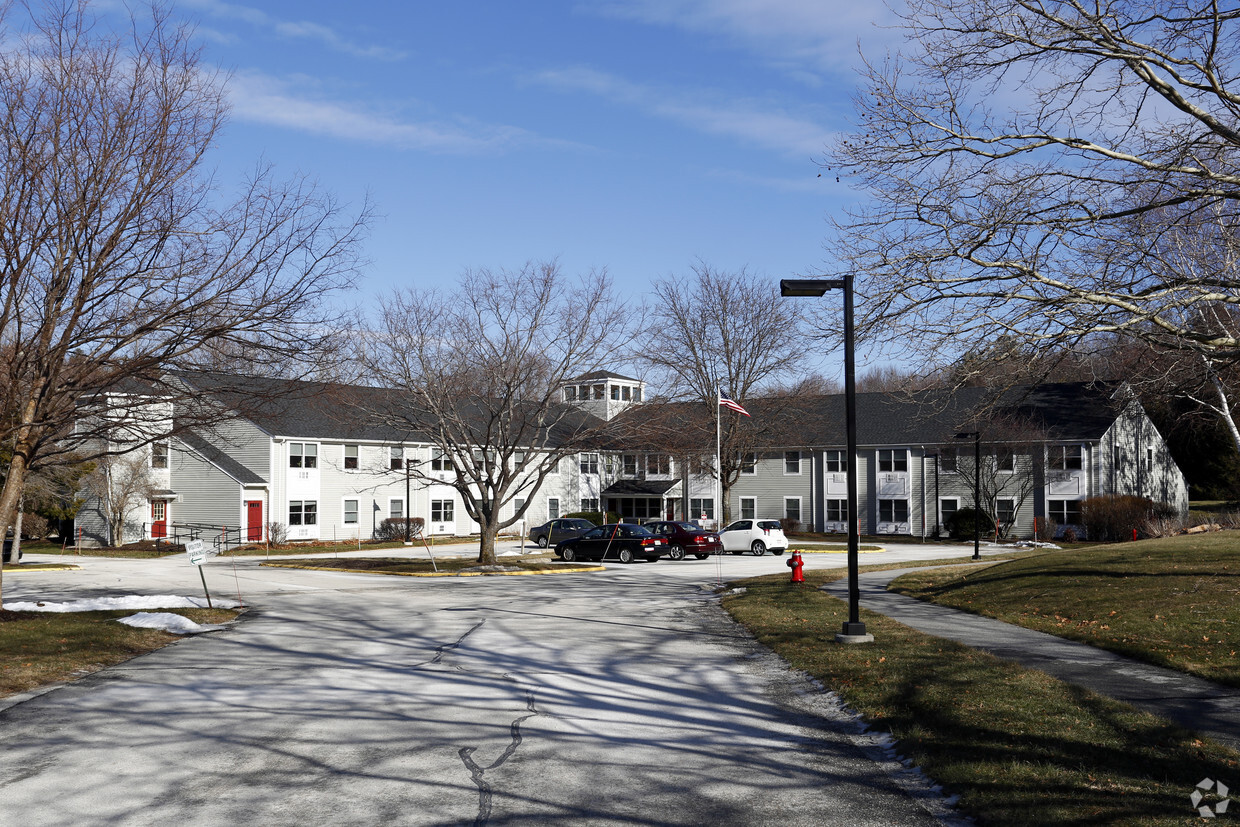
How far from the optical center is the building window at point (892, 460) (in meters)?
56.0

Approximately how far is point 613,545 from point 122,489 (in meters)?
25.9

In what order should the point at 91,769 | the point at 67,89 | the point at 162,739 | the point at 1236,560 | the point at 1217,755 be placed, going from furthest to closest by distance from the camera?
the point at 1236,560 < the point at 67,89 < the point at 162,739 < the point at 91,769 < the point at 1217,755

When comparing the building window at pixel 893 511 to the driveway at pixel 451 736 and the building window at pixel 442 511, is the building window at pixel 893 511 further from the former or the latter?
the driveway at pixel 451 736

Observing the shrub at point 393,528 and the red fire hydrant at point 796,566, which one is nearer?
the red fire hydrant at point 796,566

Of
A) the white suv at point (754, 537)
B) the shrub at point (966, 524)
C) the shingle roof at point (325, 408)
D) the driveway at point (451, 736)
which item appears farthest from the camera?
the shrub at point (966, 524)

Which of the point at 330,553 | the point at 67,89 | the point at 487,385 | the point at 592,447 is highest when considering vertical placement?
the point at 67,89

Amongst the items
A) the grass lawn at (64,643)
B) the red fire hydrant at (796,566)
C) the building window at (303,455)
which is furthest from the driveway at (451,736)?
the building window at (303,455)

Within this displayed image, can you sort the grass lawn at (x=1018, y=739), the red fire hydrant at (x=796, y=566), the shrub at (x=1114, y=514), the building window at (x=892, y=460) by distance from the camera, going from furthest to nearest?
the building window at (x=892, y=460), the shrub at (x=1114, y=514), the red fire hydrant at (x=796, y=566), the grass lawn at (x=1018, y=739)

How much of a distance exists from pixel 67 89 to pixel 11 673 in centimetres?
→ 835

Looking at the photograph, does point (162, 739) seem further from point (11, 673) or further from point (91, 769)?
point (11, 673)

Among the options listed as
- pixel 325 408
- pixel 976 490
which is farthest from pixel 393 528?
pixel 976 490

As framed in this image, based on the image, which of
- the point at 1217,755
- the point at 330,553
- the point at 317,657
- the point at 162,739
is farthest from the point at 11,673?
the point at 330,553

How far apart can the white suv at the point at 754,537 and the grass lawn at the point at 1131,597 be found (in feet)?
61.2

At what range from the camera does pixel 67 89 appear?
46.5ft
